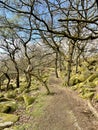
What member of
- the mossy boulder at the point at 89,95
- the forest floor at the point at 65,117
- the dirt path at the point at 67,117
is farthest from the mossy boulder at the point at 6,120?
the mossy boulder at the point at 89,95

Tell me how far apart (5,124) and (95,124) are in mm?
4852

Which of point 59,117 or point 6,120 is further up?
point 59,117

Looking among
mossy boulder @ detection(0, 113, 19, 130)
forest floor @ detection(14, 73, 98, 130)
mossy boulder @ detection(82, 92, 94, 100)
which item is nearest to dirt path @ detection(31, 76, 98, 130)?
forest floor @ detection(14, 73, 98, 130)

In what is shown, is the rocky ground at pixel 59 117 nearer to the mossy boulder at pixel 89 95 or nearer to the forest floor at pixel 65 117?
the forest floor at pixel 65 117

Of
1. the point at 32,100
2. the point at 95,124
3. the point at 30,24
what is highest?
the point at 30,24

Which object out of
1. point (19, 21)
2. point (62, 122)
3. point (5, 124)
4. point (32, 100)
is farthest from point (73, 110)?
point (19, 21)

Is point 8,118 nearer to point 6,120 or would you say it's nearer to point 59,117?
point 6,120

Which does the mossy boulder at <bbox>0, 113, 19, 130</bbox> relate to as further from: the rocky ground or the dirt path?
the dirt path

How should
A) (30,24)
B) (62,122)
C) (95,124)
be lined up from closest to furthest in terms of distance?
(95,124)
(62,122)
(30,24)

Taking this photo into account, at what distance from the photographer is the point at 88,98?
586 inches

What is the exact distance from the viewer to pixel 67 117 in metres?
11.8

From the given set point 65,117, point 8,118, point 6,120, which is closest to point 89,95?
point 65,117

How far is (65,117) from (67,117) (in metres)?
0.12

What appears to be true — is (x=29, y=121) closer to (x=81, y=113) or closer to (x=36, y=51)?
(x=81, y=113)
